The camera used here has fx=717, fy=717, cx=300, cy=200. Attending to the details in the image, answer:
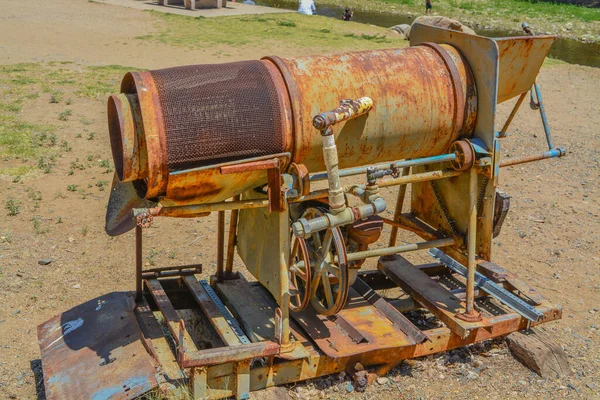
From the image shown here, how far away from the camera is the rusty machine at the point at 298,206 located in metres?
4.18

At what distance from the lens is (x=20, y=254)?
21.8 feet

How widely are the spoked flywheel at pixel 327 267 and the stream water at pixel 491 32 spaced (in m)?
16.4

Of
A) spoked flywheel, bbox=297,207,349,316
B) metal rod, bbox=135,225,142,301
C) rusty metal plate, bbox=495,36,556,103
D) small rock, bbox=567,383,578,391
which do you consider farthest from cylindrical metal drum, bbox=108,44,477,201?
small rock, bbox=567,383,578,391

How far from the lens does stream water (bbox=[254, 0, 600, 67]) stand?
2026 centimetres

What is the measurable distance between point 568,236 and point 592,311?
61.3 inches

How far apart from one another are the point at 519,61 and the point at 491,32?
21488 millimetres

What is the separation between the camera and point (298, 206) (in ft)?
17.4

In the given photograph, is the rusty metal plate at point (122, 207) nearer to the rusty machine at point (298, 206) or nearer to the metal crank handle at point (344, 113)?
the rusty machine at point (298, 206)

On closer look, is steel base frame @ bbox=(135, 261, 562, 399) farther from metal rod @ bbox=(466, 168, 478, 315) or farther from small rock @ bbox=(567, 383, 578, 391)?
small rock @ bbox=(567, 383, 578, 391)

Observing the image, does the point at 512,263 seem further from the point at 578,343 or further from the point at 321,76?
the point at 321,76

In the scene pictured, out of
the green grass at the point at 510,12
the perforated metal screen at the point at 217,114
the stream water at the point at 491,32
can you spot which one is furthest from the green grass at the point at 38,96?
the green grass at the point at 510,12

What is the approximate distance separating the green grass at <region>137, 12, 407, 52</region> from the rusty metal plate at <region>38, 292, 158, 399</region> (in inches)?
499

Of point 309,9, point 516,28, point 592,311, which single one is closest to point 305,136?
point 592,311

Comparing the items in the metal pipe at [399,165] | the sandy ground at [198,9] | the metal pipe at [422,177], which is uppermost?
the metal pipe at [399,165]
